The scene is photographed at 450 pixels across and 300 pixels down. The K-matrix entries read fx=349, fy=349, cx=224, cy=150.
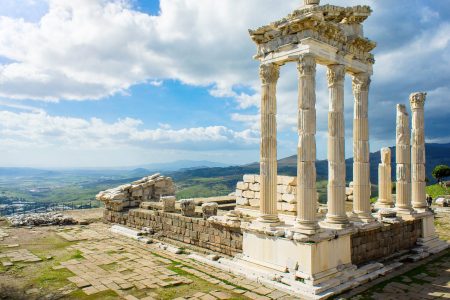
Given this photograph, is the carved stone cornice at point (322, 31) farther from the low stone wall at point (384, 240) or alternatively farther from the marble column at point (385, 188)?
the low stone wall at point (384, 240)

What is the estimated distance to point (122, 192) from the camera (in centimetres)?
2139

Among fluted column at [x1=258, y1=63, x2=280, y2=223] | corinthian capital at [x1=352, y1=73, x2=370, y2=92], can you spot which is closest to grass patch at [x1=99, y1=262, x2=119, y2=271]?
fluted column at [x1=258, y1=63, x2=280, y2=223]

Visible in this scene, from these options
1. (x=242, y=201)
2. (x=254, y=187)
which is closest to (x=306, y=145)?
(x=254, y=187)

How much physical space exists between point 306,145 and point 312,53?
2.89m

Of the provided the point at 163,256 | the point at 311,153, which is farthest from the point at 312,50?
the point at 163,256

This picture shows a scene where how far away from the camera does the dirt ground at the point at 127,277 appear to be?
9.91 m

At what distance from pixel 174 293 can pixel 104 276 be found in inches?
117

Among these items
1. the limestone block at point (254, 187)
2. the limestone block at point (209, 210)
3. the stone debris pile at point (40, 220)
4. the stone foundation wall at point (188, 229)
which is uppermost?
the limestone block at point (254, 187)

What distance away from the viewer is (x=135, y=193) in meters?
22.1

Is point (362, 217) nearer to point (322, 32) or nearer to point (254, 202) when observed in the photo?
point (254, 202)

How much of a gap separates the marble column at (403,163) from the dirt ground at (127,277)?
2.56 meters

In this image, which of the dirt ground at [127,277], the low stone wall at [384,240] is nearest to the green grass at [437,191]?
the low stone wall at [384,240]

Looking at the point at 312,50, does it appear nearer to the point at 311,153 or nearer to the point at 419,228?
the point at 311,153

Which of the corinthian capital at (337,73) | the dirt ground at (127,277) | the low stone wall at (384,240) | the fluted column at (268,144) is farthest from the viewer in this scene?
the low stone wall at (384,240)
